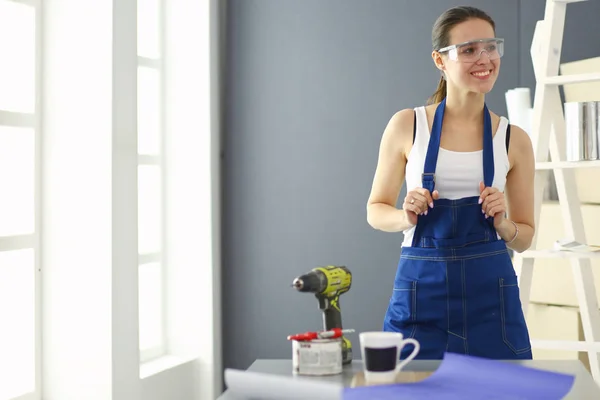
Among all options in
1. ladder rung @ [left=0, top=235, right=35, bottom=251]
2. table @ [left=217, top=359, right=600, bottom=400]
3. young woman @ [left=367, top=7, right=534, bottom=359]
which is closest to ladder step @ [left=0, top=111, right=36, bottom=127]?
ladder rung @ [left=0, top=235, right=35, bottom=251]

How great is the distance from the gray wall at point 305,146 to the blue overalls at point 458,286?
189cm

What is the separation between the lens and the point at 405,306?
230 centimetres

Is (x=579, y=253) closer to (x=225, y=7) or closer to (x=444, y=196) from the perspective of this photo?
(x=444, y=196)

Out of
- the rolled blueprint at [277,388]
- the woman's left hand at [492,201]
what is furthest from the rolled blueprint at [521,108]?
the rolled blueprint at [277,388]

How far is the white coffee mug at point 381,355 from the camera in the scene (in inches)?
63.9

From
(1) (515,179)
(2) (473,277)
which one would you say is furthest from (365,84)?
(2) (473,277)

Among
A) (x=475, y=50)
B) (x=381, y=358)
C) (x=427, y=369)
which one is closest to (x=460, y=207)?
(x=475, y=50)

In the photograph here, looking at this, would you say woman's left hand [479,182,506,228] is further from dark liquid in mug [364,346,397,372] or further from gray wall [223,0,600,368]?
gray wall [223,0,600,368]

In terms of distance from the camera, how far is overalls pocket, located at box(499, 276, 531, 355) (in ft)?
7.40

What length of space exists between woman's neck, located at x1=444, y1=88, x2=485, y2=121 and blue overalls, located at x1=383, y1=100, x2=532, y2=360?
2.4 inches

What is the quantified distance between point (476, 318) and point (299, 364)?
71 cm

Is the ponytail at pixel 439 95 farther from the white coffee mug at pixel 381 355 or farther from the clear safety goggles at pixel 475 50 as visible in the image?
the white coffee mug at pixel 381 355

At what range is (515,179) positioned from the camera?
251cm

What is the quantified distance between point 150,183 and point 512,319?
2.33 metres
